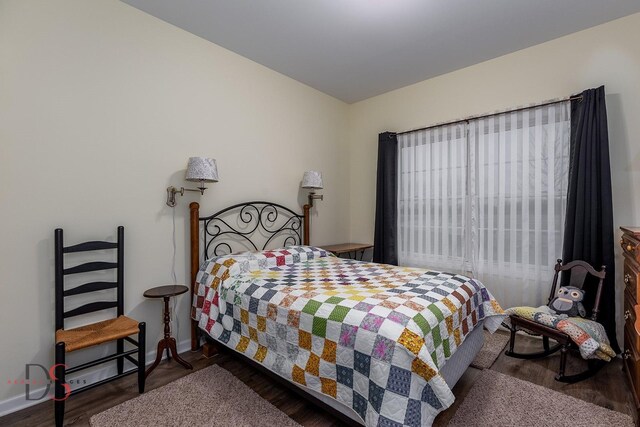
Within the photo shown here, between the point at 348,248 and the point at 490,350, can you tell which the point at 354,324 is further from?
the point at 348,248

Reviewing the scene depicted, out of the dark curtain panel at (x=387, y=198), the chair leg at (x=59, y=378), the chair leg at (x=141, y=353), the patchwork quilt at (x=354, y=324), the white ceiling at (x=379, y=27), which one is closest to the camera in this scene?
the patchwork quilt at (x=354, y=324)

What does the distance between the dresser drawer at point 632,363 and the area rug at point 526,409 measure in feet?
0.68

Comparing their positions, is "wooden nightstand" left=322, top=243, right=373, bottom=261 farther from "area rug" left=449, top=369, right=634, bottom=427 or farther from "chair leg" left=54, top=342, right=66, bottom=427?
"chair leg" left=54, top=342, right=66, bottom=427

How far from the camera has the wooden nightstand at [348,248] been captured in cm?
362

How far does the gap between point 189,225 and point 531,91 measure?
11.4 feet

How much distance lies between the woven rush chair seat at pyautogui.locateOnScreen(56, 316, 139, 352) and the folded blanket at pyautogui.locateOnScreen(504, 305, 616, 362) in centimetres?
289

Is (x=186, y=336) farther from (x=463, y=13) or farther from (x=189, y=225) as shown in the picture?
(x=463, y=13)

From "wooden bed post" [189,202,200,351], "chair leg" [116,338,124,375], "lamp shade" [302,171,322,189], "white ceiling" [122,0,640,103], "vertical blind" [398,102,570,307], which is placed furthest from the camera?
"lamp shade" [302,171,322,189]

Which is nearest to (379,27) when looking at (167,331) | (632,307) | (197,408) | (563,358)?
(632,307)

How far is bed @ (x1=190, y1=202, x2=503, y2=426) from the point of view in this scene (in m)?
1.36

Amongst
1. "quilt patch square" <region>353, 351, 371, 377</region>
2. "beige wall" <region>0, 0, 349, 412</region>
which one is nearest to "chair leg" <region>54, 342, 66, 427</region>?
"beige wall" <region>0, 0, 349, 412</region>

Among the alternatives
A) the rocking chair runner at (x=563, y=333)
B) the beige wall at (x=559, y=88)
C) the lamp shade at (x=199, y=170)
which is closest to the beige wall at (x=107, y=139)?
the lamp shade at (x=199, y=170)

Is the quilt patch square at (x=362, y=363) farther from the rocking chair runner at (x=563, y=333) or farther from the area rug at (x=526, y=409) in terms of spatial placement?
the rocking chair runner at (x=563, y=333)

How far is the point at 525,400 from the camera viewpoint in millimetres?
1938
